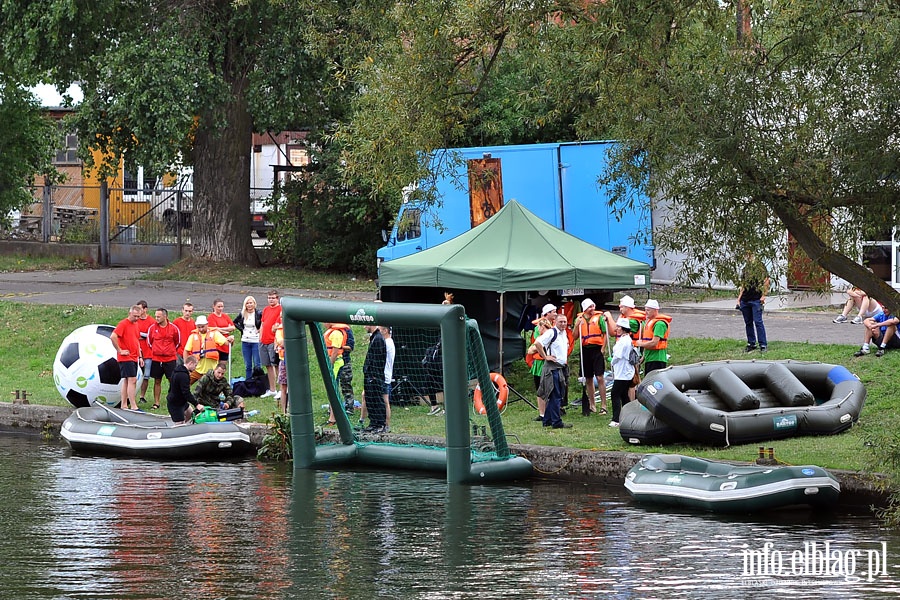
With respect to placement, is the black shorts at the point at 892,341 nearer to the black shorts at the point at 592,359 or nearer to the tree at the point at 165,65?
the black shorts at the point at 592,359

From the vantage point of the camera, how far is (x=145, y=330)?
64.9 ft

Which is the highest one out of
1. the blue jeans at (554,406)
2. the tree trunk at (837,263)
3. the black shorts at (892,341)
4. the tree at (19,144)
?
the tree at (19,144)

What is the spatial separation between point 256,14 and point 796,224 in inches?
763

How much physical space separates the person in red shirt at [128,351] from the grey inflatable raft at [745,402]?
7731 mm

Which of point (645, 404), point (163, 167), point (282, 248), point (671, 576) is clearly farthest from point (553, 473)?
point (282, 248)

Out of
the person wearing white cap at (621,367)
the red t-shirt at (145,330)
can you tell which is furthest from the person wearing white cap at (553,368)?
the red t-shirt at (145,330)

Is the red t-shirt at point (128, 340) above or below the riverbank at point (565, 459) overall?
above

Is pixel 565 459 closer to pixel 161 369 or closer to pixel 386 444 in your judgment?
pixel 386 444

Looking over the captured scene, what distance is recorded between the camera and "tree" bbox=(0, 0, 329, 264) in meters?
27.7

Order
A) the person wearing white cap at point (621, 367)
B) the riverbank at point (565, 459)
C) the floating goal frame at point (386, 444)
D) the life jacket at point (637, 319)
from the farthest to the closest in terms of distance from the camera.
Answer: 1. the life jacket at point (637, 319)
2. the person wearing white cap at point (621, 367)
3. the floating goal frame at point (386, 444)
4. the riverbank at point (565, 459)

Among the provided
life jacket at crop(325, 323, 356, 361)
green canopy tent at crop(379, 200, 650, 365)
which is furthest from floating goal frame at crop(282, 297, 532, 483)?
green canopy tent at crop(379, 200, 650, 365)

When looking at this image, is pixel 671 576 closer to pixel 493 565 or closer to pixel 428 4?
pixel 493 565

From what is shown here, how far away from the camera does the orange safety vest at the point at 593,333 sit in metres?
18.0

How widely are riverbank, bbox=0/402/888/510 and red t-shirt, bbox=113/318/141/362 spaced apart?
4.21ft
